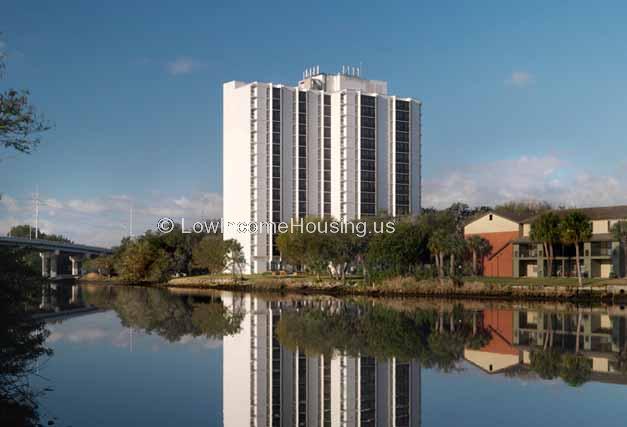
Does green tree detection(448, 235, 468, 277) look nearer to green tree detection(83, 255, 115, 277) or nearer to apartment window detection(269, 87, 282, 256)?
apartment window detection(269, 87, 282, 256)

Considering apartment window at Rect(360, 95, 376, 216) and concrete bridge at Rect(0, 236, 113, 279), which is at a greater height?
apartment window at Rect(360, 95, 376, 216)

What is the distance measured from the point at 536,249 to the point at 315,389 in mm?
69032

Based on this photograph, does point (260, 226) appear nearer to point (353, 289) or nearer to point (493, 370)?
point (353, 289)

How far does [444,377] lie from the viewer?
2255cm

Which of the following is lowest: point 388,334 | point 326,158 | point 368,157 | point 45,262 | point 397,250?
point 388,334

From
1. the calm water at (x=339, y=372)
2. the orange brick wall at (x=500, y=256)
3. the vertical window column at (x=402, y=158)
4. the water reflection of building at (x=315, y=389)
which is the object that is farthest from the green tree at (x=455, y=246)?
the water reflection of building at (x=315, y=389)

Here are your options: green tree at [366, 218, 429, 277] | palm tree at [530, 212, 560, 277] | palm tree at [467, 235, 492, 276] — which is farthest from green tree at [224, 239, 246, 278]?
palm tree at [530, 212, 560, 277]

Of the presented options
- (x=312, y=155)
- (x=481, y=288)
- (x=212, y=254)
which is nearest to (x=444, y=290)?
(x=481, y=288)

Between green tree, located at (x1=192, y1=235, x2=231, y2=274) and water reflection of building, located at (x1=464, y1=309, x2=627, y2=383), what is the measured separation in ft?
214

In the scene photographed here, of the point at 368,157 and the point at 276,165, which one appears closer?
the point at 276,165

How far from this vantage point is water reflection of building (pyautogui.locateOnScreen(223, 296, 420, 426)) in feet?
55.8

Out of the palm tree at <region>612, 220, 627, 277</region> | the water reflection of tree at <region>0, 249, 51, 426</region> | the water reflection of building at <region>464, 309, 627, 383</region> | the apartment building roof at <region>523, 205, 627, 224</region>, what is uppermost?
the apartment building roof at <region>523, 205, 627, 224</region>

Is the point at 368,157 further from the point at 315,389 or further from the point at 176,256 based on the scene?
the point at 315,389

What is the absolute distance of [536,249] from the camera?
84688mm
